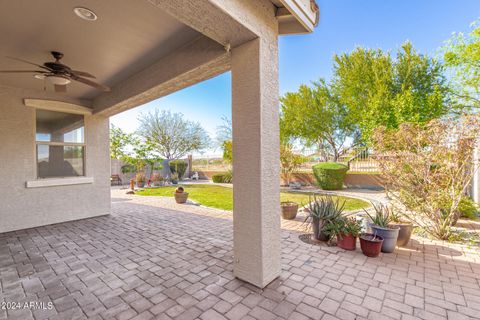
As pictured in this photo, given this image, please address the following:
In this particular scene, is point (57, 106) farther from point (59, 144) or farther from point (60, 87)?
point (60, 87)

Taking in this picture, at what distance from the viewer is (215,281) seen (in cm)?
256

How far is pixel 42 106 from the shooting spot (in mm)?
5086

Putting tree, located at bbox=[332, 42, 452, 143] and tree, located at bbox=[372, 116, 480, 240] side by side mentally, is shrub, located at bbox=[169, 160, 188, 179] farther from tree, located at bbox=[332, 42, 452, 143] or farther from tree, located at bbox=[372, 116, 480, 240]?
tree, located at bbox=[372, 116, 480, 240]

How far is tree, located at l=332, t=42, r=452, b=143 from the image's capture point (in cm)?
1060

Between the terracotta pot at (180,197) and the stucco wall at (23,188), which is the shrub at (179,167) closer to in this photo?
the terracotta pot at (180,197)

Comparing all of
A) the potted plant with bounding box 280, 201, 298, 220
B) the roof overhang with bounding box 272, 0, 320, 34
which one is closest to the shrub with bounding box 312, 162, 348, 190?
the potted plant with bounding box 280, 201, 298, 220

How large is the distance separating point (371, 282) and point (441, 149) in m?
2.94

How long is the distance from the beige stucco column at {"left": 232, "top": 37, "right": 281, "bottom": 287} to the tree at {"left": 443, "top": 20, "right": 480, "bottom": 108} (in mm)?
11741

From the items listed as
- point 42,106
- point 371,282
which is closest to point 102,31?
point 42,106

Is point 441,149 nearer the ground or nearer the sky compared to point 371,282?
nearer the sky

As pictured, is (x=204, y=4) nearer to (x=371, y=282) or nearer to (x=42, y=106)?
(x=371, y=282)

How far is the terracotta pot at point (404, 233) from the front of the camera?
3.49m

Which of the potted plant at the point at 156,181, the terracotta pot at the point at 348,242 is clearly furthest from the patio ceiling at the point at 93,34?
the potted plant at the point at 156,181

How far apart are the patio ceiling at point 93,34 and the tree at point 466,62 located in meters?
12.5
